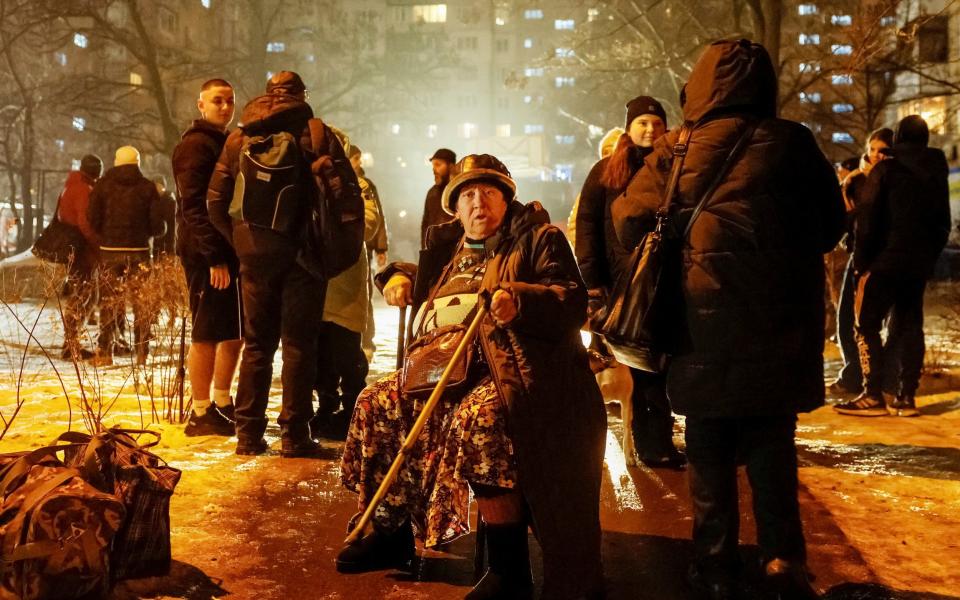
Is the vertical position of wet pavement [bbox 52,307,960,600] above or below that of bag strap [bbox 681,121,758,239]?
below

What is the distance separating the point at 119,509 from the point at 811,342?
268 cm

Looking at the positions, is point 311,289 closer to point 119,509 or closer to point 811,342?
point 119,509

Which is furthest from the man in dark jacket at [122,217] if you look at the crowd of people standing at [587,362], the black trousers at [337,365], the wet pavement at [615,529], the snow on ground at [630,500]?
the crowd of people standing at [587,362]

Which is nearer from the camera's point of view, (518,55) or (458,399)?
(458,399)

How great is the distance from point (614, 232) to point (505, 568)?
236 centimetres

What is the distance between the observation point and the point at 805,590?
379 cm

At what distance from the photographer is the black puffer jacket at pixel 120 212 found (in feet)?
33.9

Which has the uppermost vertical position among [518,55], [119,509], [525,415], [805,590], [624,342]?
[518,55]

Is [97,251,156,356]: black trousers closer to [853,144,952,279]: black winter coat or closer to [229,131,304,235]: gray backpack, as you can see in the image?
[229,131,304,235]: gray backpack

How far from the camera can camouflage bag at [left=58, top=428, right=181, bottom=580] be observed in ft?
12.7

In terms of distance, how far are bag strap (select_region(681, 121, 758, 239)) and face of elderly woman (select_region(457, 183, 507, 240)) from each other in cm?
86

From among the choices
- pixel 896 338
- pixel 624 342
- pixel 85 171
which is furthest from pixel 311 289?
pixel 85 171

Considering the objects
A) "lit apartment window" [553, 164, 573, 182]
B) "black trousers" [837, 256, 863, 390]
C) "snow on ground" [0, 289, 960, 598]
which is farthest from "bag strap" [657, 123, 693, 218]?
"lit apartment window" [553, 164, 573, 182]

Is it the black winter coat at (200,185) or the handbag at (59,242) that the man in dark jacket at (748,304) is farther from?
the handbag at (59,242)
